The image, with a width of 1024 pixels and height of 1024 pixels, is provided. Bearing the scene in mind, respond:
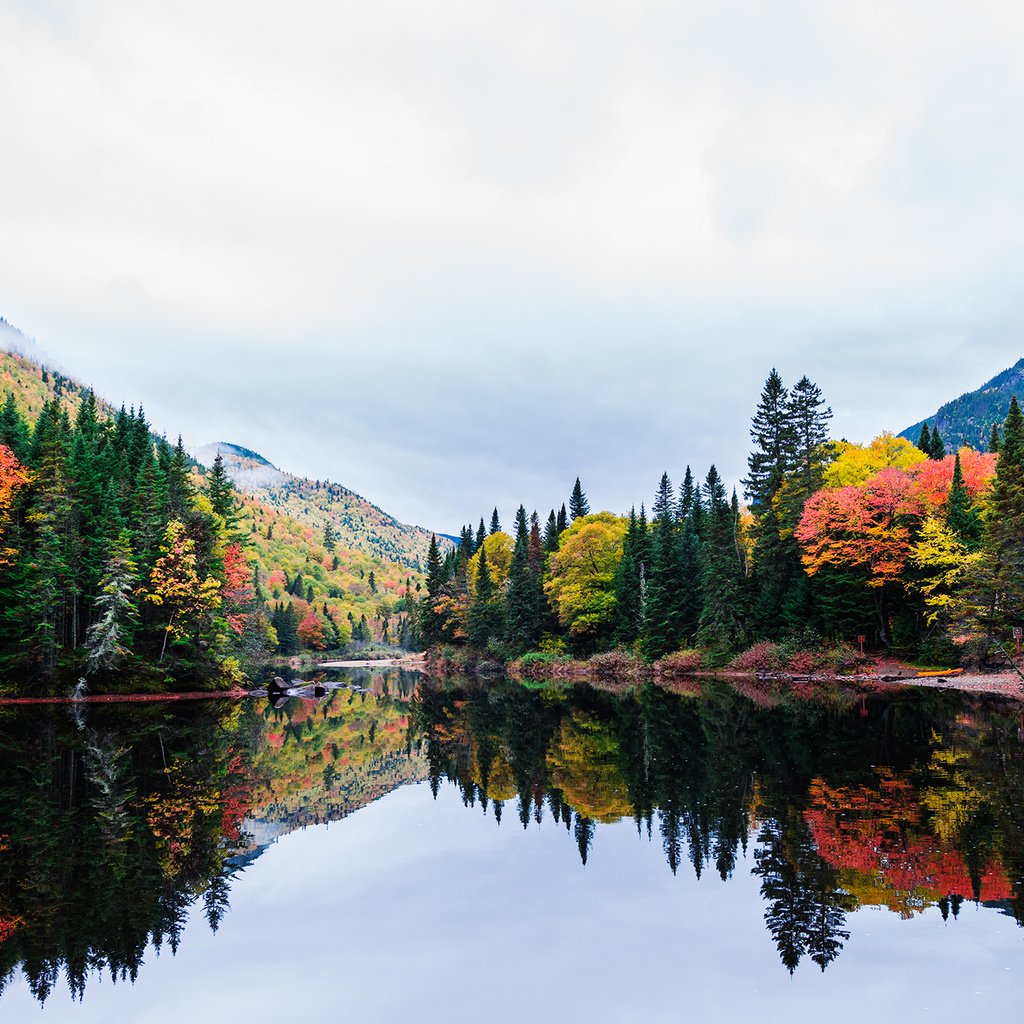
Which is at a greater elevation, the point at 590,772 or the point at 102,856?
the point at 102,856

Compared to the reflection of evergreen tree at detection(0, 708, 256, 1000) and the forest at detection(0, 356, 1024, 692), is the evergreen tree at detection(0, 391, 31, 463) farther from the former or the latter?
the reflection of evergreen tree at detection(0, 708, 256, 1000)

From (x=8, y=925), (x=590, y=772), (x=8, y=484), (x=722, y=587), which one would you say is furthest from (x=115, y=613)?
(x=722, y=587)

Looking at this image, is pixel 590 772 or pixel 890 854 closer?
pixel 890 854

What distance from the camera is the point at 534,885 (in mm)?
10016

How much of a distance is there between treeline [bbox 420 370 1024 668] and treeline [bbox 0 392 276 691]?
36.0m

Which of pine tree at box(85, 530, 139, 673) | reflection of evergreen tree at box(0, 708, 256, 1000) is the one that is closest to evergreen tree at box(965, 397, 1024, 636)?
reflection of evergreen tree at box(0, 708, 256, 1000)

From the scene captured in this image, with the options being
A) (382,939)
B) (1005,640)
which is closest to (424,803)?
(382,939)

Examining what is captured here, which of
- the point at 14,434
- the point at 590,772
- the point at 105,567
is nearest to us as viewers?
the point at 590,772

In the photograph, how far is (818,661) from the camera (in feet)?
159

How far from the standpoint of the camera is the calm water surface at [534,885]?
6.95 m

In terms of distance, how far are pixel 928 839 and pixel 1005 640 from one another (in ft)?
113

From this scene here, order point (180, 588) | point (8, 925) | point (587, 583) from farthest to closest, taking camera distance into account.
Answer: point (587, 583) → point (180, 588) → point (8, 925)

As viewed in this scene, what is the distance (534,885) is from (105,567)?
4534 centimetres

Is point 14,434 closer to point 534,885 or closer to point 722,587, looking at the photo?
point 722,587
